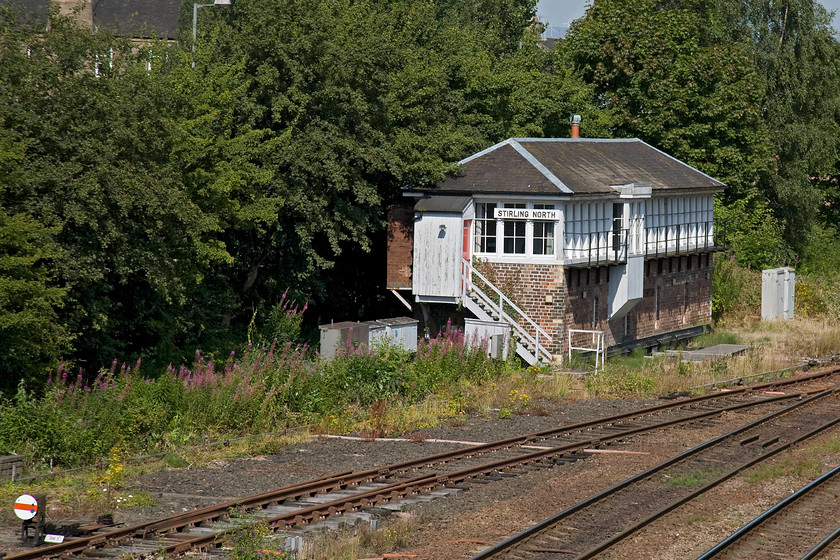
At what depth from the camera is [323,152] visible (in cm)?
2933

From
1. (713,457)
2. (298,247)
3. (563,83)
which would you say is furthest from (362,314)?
(713,457)

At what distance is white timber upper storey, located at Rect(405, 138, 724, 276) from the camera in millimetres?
30984

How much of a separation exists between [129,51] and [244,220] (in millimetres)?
5025

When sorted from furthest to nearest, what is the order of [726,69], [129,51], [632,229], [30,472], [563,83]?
[726,69]
[563,83]
[632,229]
[129,51]
[30,472]

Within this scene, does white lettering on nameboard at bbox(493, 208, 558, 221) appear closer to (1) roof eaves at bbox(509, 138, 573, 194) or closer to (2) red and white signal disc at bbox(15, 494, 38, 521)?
(1) roof eaves at bbox(509, 138, 573, 194)

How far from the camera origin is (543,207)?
31.1 m

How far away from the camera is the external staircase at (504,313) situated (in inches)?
1187

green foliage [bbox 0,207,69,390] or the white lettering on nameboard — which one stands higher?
the white lettering on nameboard

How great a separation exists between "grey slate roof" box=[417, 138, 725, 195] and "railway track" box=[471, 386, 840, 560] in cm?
944

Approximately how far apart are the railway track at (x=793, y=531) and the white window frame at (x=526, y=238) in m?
14.4

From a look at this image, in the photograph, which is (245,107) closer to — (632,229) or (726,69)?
(632,229)

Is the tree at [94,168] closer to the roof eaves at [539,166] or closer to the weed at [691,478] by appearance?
the roof eaves at [539,166]

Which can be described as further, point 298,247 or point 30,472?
point 298,247

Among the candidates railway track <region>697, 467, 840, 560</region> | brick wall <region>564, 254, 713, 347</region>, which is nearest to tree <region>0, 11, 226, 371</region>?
brick wall <region>564, 254, 713, 347</region>
